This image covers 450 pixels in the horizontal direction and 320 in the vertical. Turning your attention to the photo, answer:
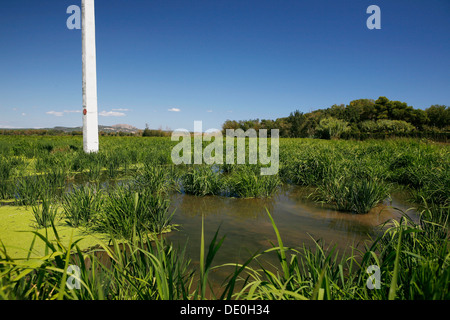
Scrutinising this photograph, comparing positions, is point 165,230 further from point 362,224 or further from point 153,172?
point 362,224

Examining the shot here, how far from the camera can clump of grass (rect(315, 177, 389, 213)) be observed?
452cm

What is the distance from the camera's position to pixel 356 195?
4.64 metres

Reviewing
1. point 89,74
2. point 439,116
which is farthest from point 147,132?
point 439,116

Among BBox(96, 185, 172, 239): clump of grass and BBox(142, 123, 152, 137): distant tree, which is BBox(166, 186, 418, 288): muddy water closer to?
BBox(96, 185, 172, 239): clump of grass

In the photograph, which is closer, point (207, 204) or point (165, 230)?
point (165, 230)

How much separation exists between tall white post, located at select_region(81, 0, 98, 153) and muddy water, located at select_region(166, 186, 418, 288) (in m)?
5.33

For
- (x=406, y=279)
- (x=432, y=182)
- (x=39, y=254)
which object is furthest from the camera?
(x=432, y=182)

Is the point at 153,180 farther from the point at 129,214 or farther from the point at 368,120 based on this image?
the point at 368,120

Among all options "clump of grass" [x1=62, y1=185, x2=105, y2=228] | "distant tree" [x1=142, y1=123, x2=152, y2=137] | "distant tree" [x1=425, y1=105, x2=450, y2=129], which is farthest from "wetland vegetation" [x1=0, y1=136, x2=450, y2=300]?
"distant tree" [x1=425, y1=105, x2=450, y2=129]

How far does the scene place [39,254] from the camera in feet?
9.18

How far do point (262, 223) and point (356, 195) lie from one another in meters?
1.92

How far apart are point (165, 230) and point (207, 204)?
1679 millimetres

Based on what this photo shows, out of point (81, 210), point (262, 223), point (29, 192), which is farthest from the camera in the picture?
point (29, 192)
